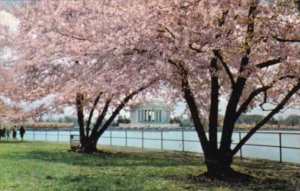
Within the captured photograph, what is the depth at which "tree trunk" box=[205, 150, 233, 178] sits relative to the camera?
14805mm

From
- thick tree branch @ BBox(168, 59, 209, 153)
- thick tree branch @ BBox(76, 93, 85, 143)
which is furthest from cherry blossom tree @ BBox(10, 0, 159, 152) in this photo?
thick tree branch @ BBox(168, 59, 209, 153)

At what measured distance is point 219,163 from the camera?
48.8ft

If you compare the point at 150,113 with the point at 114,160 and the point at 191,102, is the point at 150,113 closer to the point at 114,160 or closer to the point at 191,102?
the point at 114,160

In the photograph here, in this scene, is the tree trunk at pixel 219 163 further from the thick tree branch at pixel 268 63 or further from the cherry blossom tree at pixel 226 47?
the thick tree branch at pixel 268 63

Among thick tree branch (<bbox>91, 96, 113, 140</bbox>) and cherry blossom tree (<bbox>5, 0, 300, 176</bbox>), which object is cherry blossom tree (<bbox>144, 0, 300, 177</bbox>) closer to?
cherry blossom tree (<bbox>5, 0, 300, 176</bbox>)

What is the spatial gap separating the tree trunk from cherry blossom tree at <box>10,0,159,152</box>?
9.34 feet

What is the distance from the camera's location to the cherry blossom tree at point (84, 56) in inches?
550

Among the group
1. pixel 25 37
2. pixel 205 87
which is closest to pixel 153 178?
pixel 205 87

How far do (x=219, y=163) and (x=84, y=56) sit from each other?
5043 millimetres

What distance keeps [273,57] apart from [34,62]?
436 inches

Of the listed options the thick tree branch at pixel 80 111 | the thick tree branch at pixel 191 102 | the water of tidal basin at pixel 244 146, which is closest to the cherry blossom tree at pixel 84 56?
the thick tree branch at pixel 80 111

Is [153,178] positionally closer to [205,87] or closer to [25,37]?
[205,87]

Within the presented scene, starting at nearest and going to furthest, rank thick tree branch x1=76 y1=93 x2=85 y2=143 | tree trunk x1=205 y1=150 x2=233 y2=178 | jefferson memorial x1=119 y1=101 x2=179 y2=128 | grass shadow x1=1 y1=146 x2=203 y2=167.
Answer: tree trunk x1=205 y1=150 x2=233 y2=178
grass shadow x1=1 y1=146 x2=203 y2=167
thick tree branch x1=76 y1=93 x2=85 y2=143
jefferson memorial x1=119 y1=101 x2=179 y2=128

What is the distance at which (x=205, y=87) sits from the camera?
60.5 feet
